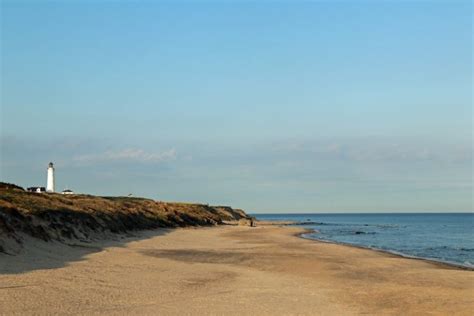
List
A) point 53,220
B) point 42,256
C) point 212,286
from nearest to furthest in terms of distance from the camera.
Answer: point 212,286 < point 42,256 < point 53,220

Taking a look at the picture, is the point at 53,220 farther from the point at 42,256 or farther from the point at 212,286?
the point at 212,286

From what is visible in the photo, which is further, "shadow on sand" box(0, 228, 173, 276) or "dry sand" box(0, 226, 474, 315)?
"shadow on sand" box(0, 228, 173, 276)

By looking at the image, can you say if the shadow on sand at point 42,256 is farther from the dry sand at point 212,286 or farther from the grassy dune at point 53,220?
the grassy dune at point 53,220

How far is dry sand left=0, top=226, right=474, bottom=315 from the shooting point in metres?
14.8

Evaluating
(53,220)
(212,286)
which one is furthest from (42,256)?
(53,220)

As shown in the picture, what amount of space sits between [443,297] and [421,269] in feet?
32.2

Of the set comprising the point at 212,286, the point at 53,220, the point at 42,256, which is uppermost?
the point at 53,220

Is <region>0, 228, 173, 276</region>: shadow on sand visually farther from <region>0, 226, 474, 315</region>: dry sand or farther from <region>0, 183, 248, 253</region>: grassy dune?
<region>0, 183, 248, 253</region>: grassy dune

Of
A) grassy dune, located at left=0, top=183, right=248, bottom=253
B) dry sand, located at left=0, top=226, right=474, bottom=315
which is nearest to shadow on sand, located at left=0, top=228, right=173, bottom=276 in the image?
dry sand, located at left=0, top=226, right=474, bottom=315

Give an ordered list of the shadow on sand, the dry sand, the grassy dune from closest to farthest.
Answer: the dry sand
the shadow on sand
the grassy dune

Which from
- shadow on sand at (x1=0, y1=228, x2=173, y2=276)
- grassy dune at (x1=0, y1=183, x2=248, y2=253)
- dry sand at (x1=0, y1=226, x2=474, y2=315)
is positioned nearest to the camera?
dry sand at (x1=0, y1=226, x2=474, y2=315)

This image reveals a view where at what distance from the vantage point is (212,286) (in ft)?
63.0

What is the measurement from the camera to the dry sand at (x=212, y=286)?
582 inches

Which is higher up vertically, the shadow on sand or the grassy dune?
the grassy dune
